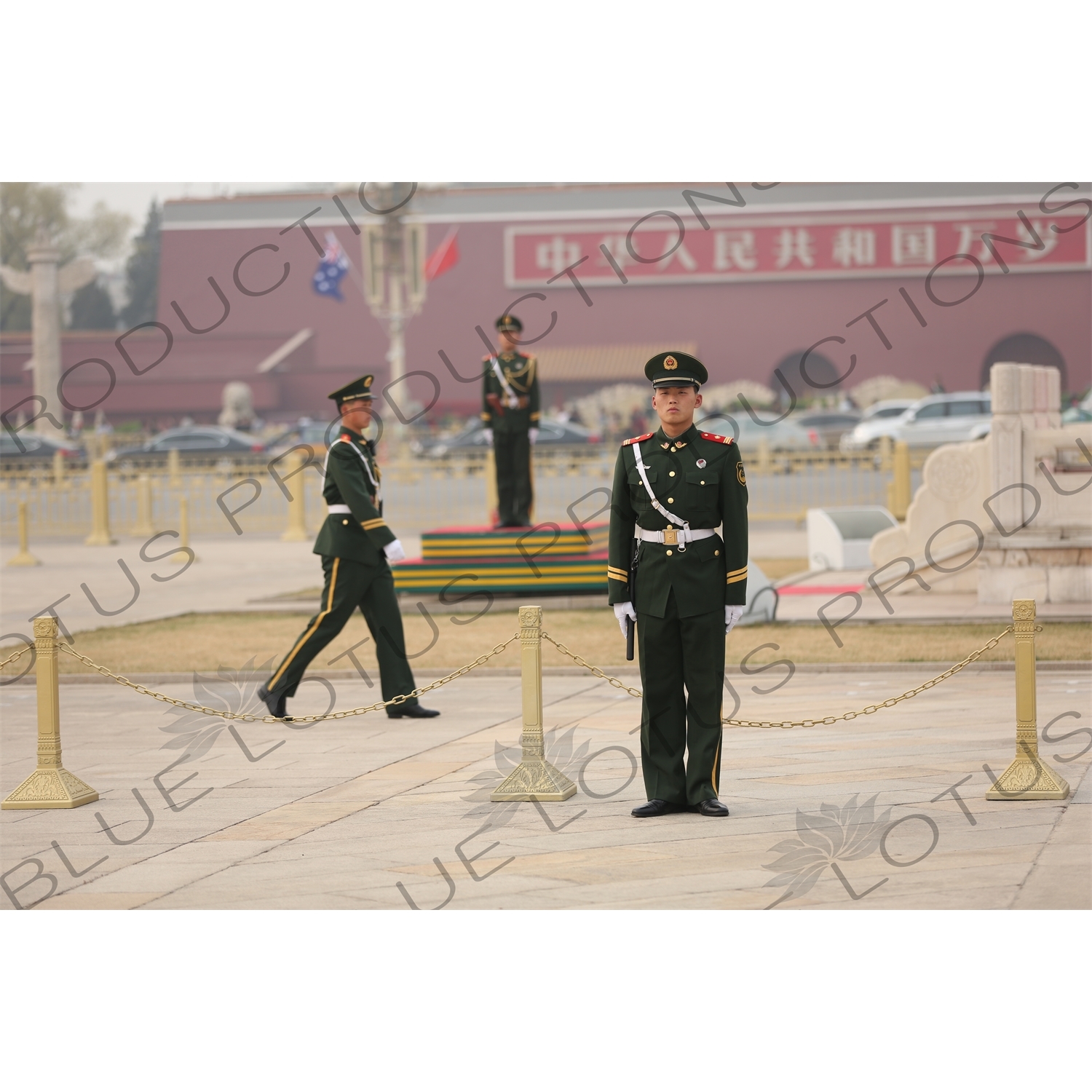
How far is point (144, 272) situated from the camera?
141ft

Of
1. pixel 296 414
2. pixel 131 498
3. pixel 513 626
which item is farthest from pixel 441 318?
pixel 513 626

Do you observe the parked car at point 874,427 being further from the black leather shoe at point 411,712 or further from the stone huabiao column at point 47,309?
the black leather shoe at point 411,712

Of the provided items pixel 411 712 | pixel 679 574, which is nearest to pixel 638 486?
pixel 679 574

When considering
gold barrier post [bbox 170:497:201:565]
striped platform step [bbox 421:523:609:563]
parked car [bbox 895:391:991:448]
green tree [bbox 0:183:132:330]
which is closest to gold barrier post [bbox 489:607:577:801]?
striped platform step [bbox 421:523:609:563]

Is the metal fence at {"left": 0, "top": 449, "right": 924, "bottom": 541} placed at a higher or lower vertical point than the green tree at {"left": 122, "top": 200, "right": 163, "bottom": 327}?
lower

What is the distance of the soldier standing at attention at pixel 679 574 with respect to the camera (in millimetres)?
4742

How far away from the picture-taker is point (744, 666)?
7875 millimetres

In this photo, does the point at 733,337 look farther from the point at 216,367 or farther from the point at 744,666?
the point at 744,666

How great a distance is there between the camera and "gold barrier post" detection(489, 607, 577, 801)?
5059 millimetres

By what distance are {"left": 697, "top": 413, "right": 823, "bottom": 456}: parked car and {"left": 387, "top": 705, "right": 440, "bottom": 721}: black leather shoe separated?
2014cm

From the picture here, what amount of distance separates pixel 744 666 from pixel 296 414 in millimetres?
28998

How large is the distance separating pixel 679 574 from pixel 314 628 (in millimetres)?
2395

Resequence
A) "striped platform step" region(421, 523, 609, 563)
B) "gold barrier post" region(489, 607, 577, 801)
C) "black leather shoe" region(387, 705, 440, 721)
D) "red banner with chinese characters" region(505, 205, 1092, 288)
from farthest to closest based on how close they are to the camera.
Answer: "red banner with chinese characters" region(505, 205, 1092, 288) < "striped platform step" region(421, 523, 609, 563) < "black leather shoe" region(387, 705, 440, 721) < "gold barrier post" region(489, 607, 577, 801)

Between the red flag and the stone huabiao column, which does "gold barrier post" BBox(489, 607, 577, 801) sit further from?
the stone huabiao column
